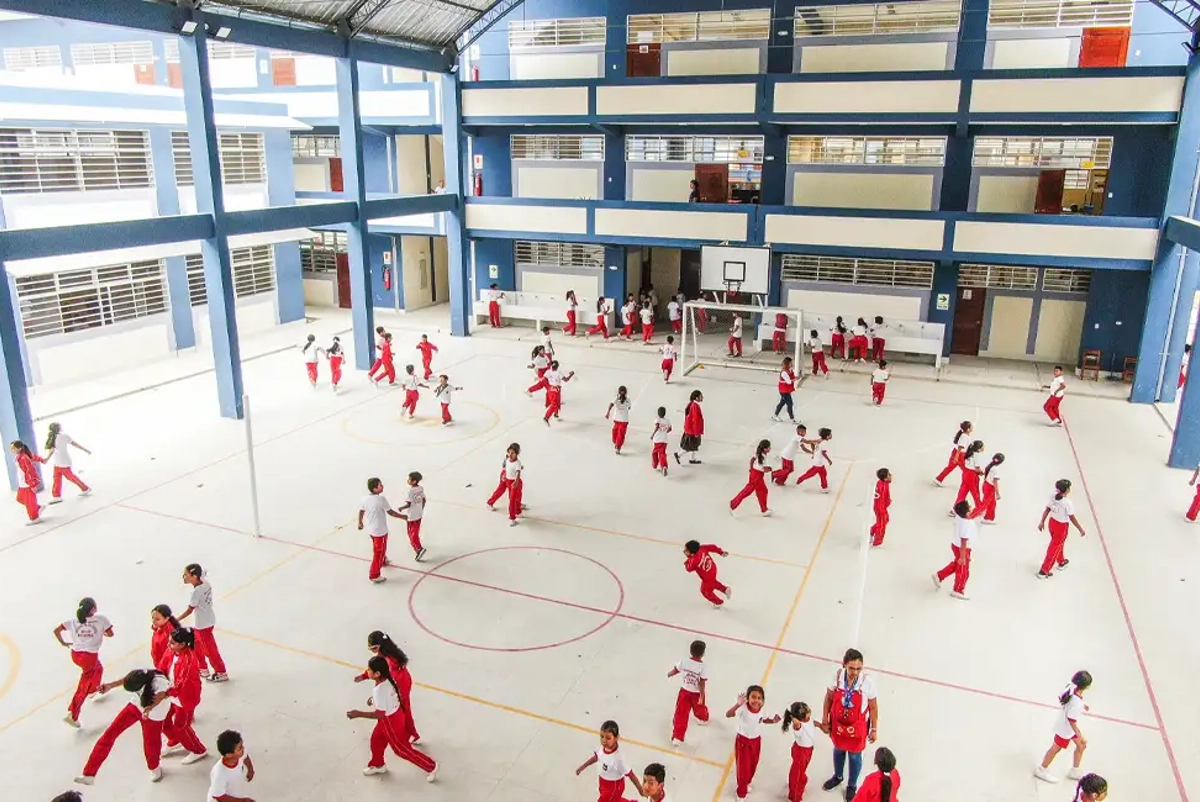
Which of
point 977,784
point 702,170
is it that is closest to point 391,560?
point 977,784

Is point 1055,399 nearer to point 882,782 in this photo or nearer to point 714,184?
point 714,184

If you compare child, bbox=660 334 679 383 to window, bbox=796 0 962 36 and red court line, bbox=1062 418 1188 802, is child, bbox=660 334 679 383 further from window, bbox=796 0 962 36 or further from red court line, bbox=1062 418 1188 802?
window, bbox=796 0 962 36

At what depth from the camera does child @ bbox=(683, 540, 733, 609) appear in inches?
407

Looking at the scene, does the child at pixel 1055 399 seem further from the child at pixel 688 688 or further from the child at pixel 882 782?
the child at pixel 882 782

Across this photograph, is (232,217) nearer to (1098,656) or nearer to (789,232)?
(789,232)

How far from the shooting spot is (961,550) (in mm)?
11078

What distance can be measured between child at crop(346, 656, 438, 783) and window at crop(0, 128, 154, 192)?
700 inches

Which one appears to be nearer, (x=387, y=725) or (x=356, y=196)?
(x=387, y=725)

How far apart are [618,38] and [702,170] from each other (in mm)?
4472

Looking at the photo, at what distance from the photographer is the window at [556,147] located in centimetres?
2658

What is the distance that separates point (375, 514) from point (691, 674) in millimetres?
4894

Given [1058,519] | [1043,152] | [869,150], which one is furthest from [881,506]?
[1043,152]

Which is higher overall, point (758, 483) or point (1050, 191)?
point (1050, 191)

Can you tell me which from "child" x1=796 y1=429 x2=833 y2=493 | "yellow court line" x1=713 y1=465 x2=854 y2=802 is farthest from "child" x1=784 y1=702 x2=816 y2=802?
"child" x1=796 y1=429 x2=833 y2=493
